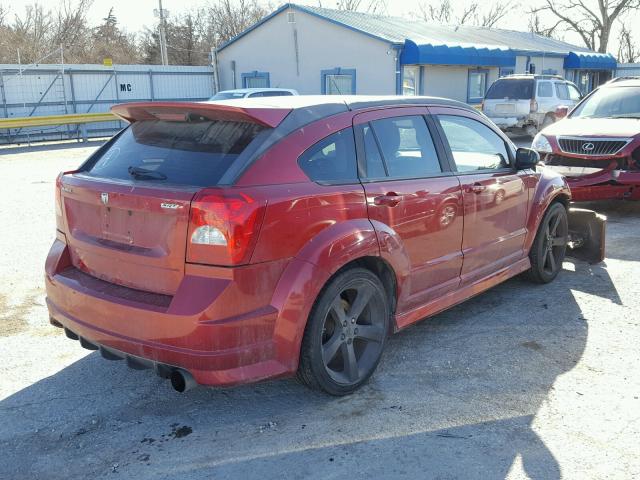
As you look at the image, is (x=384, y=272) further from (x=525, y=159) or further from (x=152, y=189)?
(x=525, y=159)

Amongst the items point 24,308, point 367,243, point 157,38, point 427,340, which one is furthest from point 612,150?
point 157,38

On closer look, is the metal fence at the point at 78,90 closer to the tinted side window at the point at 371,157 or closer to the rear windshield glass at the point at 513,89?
the rear windshield glass at the point at 513,89

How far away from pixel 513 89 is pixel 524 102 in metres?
0.71

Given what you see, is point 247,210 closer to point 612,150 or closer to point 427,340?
point 427,340

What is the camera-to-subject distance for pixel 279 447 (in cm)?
316

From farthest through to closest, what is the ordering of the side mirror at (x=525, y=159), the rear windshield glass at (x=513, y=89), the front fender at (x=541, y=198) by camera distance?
1. the rear windshield glass at (x=513, y=89)
2. the front fender at (x=541, y=198)
3. the side mirror at (x=525, y=159)

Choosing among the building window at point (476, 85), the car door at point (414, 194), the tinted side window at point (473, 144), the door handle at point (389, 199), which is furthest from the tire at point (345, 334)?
the building window at point (476, 85)

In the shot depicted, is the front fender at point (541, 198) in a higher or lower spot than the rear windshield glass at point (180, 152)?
lower

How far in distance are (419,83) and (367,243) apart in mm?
20799

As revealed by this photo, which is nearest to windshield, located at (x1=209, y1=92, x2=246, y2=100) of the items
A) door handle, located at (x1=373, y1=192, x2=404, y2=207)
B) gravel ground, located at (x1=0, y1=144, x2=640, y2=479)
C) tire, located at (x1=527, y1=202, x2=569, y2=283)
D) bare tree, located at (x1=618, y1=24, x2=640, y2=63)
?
tire, located at (x1=527, y1=202, x2=569, y2=283)

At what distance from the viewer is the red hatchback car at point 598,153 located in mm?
8148

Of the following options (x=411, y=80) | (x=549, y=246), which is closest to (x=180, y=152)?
(x=549, y=246)

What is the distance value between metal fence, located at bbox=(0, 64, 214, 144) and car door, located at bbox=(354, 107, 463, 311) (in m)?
19.4

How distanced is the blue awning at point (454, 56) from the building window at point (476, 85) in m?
0.80
